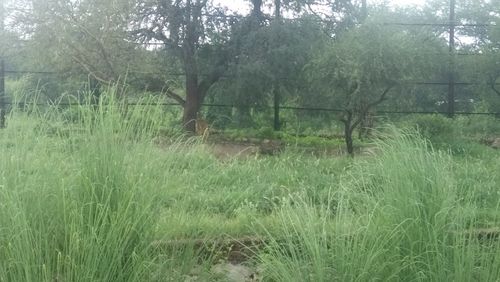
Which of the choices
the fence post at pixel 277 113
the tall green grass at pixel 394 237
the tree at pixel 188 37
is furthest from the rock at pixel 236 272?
the fence post at pixel 277 113

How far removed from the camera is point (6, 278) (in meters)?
2.46

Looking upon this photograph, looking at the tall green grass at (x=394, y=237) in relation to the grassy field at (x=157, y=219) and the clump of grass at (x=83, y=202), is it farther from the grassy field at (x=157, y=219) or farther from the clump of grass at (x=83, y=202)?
the clump of grass at (x=83, y=202)

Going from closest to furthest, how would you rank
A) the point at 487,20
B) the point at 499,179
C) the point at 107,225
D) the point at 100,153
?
the point at 107,225, the point at 100,153, the point at 499,179, the point at 487,20

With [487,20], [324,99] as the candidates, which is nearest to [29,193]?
[324,99]

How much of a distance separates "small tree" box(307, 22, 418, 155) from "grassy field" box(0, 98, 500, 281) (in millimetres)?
5623

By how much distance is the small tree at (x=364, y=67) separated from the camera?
29.2 ft

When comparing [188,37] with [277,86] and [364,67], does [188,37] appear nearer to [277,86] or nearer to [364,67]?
[277,86]

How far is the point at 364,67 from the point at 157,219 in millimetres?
6524

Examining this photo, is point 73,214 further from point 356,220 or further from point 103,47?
point 103,47

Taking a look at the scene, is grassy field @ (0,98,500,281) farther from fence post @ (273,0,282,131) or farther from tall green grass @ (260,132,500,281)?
fence post @ (273,0,282,131)

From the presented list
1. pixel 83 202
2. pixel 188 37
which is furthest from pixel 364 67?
pixel 83 202

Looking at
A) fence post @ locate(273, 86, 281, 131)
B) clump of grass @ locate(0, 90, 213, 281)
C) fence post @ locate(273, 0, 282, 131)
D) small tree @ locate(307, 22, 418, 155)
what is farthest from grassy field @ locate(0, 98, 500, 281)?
fence post @ locate(273, 86, 281, 131)

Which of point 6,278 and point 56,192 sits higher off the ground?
point 56,192

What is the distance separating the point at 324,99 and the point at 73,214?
29.0 ft
